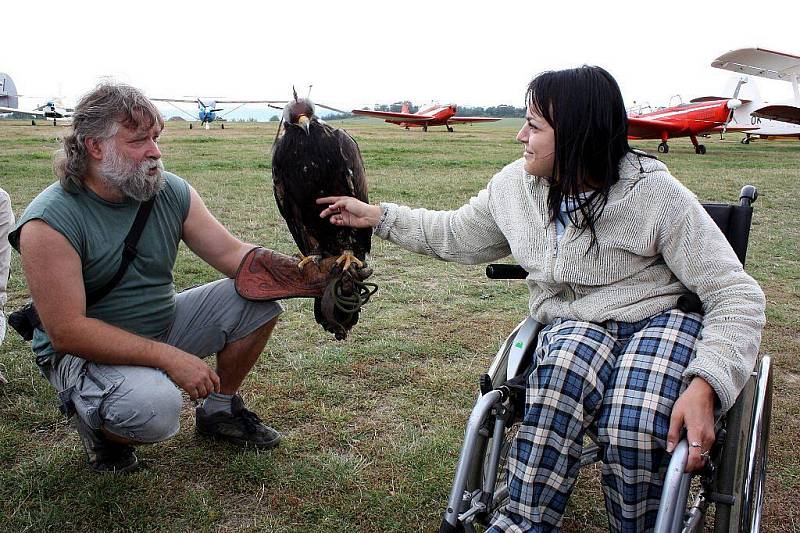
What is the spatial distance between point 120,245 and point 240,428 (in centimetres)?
89

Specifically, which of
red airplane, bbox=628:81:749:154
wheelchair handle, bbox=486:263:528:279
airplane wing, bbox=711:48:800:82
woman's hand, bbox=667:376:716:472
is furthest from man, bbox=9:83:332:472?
airplane wing, bbox=711:48:800:82

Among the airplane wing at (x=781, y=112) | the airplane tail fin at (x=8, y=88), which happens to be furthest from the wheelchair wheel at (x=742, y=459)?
the airplane tail fin at (x=8, y=88)

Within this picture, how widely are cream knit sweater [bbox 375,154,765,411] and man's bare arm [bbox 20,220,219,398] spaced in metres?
1.23

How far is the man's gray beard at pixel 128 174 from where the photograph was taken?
2248 millimetres

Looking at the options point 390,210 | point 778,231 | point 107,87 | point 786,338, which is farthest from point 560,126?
point 778,231

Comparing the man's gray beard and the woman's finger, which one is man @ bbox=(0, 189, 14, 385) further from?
the woman's finger

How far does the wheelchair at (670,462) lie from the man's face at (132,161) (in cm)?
131

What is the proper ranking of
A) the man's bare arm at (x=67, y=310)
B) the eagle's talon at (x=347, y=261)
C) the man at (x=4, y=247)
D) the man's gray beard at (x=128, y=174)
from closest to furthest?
the man's bare arm at (x=67, y=310)
the man's gray beard at (x=128, y=174)
the eagle's talon at (x=347, y=261)
the man at (x=4, y=247)

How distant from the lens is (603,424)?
174 cm

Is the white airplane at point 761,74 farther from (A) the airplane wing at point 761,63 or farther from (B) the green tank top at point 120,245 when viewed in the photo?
(B) the green tank top at point 120,245

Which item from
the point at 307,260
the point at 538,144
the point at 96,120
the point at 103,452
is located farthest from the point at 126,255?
the point at 538,144

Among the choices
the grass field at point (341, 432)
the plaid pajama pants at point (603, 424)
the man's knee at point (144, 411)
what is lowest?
the grass field at point (341, 432)

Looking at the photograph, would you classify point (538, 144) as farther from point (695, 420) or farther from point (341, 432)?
point (341, 432)

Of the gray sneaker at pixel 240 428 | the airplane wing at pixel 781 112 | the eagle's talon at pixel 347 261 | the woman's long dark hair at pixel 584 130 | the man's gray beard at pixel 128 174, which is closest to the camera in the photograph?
the woman's long dark hair at pixel 584 130
